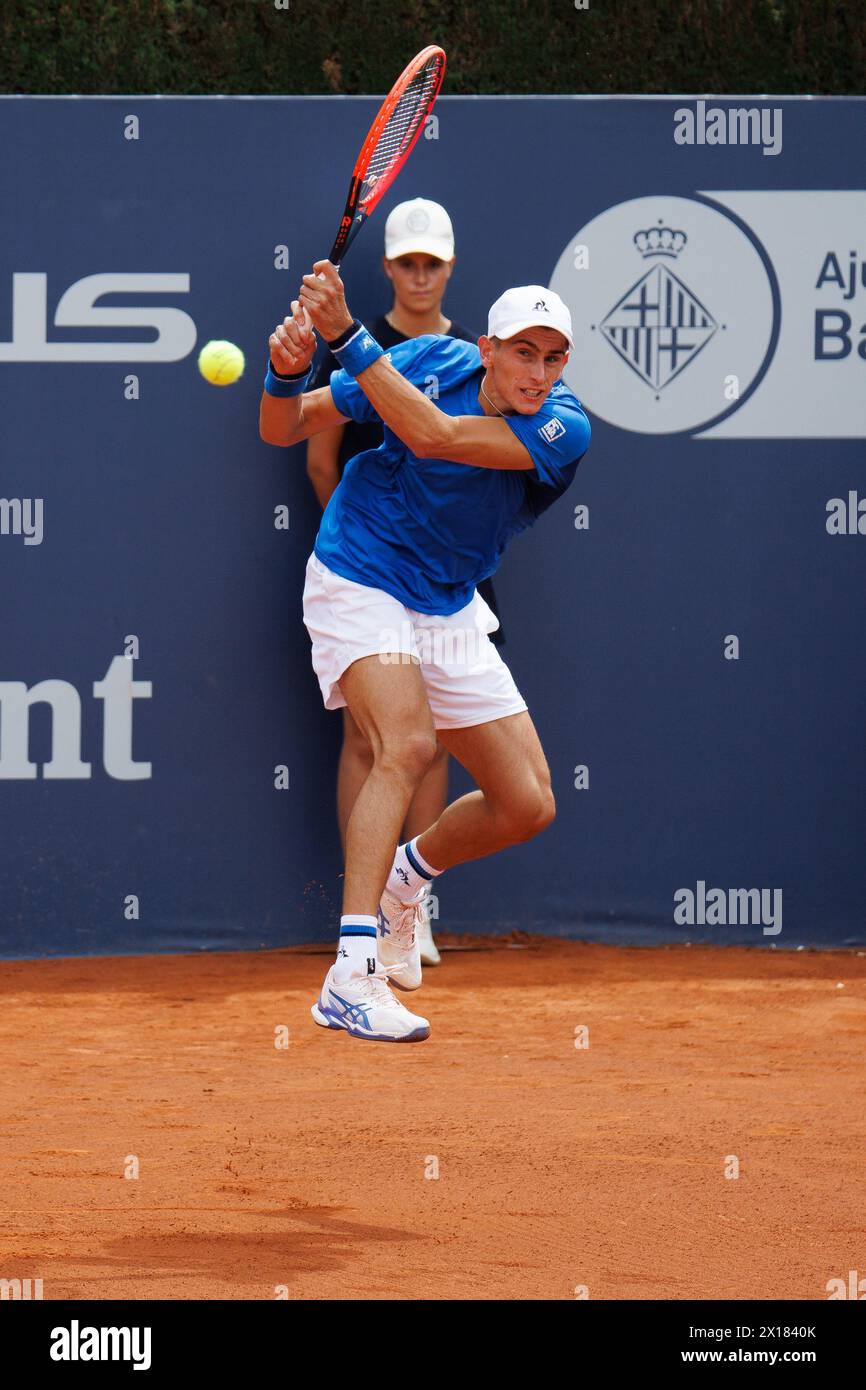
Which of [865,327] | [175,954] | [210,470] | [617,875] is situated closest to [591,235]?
[865,327]

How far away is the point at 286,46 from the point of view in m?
8.66

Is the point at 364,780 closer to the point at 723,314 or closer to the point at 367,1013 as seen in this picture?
the point at 723,314

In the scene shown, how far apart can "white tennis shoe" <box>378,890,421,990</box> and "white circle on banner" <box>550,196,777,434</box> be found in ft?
8.65

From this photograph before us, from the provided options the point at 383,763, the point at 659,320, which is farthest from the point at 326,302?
the point at 659,320

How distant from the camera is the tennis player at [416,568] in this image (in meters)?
4.39

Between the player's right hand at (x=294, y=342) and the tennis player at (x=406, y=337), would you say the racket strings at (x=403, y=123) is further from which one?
the tennis player at (x=406, y=337)

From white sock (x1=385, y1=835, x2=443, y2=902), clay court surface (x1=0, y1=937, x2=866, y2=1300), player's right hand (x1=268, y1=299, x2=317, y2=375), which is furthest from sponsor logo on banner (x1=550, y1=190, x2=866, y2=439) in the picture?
player's right hand (x1=268, y1=299, x2=317, y2=375)

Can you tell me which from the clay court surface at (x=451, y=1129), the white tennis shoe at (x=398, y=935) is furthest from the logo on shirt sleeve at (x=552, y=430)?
the clay court surface at (x=451, y=1129)

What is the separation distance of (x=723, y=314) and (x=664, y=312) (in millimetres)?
214

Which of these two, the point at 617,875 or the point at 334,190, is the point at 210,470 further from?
the point at 617,875

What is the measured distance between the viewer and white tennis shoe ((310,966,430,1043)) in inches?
168

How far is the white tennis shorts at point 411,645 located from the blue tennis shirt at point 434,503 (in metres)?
0.04

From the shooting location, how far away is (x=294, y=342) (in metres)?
4.43

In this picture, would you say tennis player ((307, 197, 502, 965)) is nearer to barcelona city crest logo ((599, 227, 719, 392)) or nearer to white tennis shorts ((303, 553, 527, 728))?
barcelona city crest logo ((599, 227, 719, 392))
